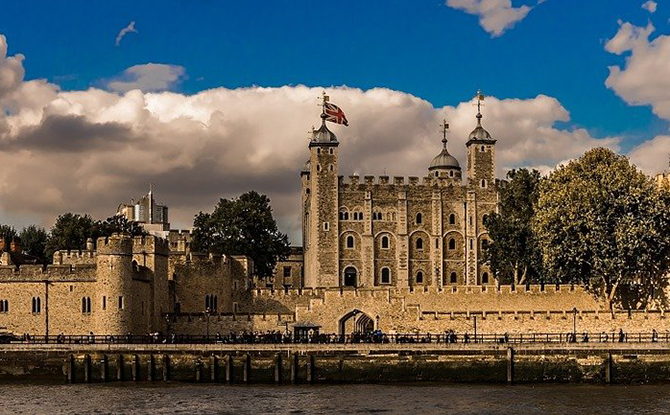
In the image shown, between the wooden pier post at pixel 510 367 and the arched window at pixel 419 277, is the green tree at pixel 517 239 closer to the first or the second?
the arched window at pixel 419 277

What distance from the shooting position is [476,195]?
4232 inches

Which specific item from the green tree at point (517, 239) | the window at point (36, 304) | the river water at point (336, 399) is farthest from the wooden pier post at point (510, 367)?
the window at point (36, 304)

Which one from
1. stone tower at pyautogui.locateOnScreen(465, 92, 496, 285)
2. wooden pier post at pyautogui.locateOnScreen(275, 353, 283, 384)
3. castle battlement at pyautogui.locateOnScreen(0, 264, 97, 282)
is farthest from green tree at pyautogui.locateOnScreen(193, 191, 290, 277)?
wooden pier post at pyautogui.locateOnScreen(275, 353, 283, 384)

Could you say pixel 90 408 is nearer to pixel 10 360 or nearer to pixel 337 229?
pixel 10 360

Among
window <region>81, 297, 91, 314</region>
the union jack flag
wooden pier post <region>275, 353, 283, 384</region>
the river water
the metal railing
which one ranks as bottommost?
the river water

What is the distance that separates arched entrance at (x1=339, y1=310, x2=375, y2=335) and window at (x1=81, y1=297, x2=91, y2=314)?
1644 cm

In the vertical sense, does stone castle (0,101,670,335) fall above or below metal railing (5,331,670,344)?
above

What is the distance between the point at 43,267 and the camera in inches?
2825

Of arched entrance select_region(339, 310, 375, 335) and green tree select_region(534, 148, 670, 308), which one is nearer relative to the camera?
green tree select_region(534, 148, 670, 308)

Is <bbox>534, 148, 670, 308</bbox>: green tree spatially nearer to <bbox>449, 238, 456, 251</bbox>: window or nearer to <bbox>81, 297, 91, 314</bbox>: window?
<bbox>81, 297, 91, 314</bbox>: window

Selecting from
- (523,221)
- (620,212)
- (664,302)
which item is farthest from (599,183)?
(523,221)

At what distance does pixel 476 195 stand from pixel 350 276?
12.4 meters

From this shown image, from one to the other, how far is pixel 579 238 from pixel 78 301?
94.8 ft

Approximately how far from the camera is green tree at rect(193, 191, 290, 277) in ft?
322
